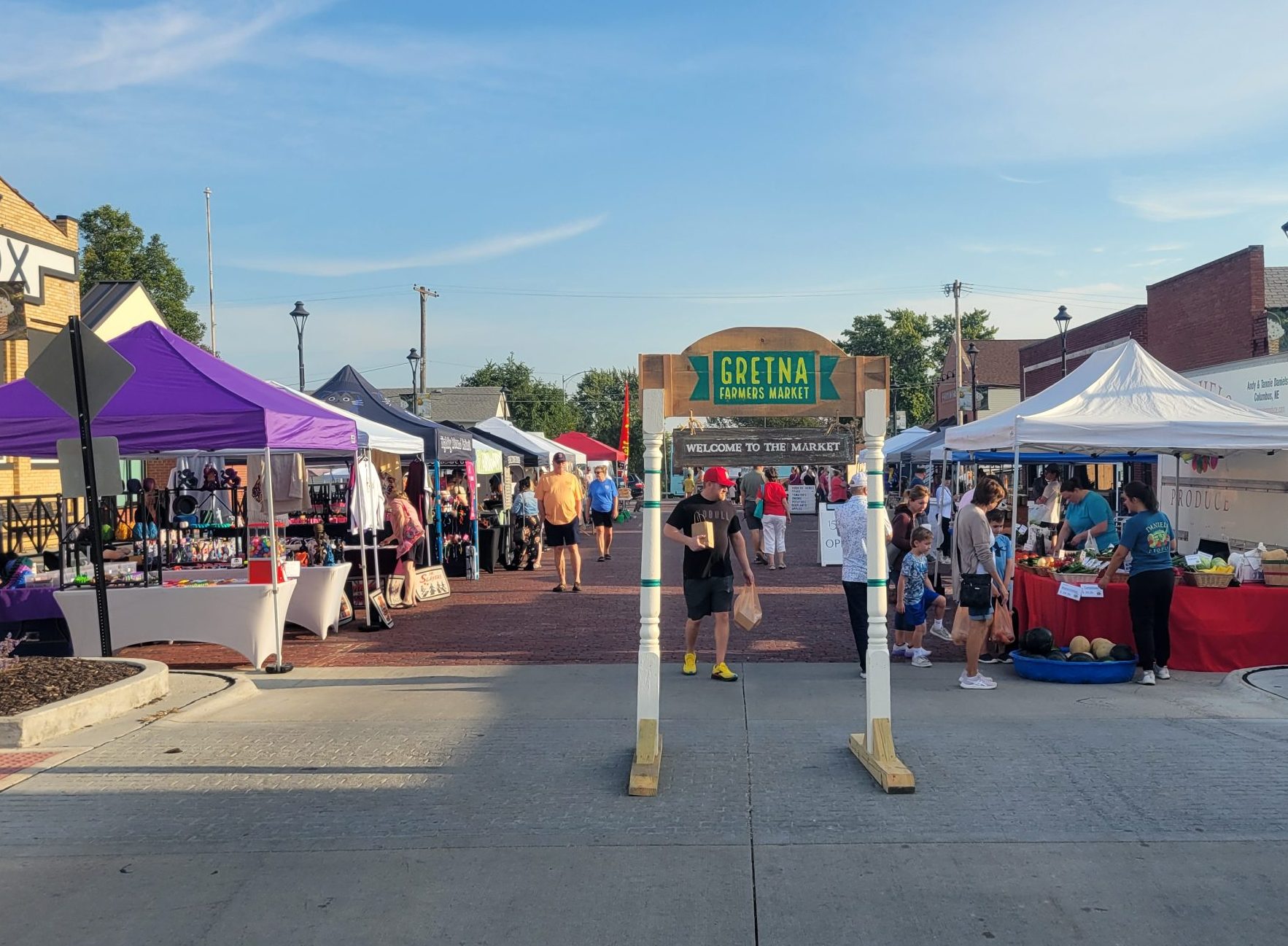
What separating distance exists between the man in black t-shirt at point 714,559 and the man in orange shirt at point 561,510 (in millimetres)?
5824

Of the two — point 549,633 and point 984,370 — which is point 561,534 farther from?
point 984,370

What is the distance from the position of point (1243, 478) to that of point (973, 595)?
5.58m

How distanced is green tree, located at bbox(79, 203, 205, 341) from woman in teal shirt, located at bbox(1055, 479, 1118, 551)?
33425 millimetres

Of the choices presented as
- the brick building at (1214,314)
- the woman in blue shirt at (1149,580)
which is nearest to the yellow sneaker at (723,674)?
the woman in blue shirt at (1149,580)

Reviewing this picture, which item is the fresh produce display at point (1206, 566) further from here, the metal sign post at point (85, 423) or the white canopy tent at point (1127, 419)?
the metal sign post at point (85, 423)

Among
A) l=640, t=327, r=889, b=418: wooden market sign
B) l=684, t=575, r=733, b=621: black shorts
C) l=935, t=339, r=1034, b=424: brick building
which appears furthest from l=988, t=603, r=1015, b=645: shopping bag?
l=935, t=339, r=1034, b=424: brick building

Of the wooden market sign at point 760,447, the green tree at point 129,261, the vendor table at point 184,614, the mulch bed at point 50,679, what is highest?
the green tree at point 129,261

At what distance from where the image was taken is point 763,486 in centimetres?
1828

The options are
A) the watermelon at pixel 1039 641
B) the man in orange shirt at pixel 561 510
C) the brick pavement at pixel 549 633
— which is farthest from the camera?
the man in orange shirt at pixel 561 510

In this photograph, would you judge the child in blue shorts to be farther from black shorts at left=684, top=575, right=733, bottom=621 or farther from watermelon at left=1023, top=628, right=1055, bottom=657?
black shorts at left=684, top=575, right=733, bottom=621

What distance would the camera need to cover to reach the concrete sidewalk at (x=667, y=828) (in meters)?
4.05

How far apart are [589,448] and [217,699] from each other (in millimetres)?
27224

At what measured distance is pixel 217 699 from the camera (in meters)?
7.88

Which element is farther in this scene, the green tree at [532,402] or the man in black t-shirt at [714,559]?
the green tree at [532,402]
